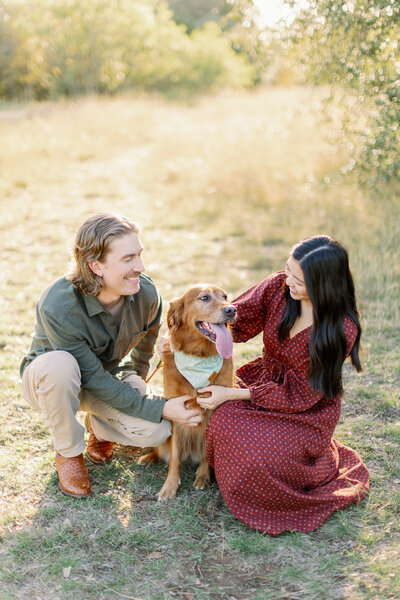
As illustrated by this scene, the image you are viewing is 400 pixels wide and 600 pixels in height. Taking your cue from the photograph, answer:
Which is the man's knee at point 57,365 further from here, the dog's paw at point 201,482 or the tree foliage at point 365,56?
the tree foliage at point 365,56

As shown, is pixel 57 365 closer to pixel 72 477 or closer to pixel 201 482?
pixel 72 477

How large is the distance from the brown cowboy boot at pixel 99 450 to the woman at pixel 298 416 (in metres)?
0.76

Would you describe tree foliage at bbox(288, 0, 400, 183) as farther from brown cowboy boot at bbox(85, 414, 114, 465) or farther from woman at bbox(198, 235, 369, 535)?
brown cowboy boot at bbox(85, 414, 114, 465)

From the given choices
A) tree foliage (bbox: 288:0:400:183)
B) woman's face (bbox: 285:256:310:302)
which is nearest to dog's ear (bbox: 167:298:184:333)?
woman's face (bbox: 285:256:310:302)

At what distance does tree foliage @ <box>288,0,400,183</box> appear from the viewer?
5.21 m

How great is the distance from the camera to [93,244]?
3117 mm

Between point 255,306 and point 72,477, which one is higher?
point 255,306

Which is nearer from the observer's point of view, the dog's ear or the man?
Answer: the man

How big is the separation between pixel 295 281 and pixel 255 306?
0.40 meters

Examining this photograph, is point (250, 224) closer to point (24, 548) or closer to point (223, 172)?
point (223, 172)

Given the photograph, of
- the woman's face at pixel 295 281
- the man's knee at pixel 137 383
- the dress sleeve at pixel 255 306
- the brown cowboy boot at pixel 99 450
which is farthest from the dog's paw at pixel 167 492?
the woman's face at pixel 295 281

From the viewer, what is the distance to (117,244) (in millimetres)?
3125

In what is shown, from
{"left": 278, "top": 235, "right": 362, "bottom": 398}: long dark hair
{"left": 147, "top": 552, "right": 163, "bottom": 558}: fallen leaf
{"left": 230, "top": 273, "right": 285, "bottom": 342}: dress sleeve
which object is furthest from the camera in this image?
{"left": 230, "top": 273, "right": 285, "bottom": 342}: dress sleeve

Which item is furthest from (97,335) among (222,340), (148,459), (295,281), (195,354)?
(295,281)
